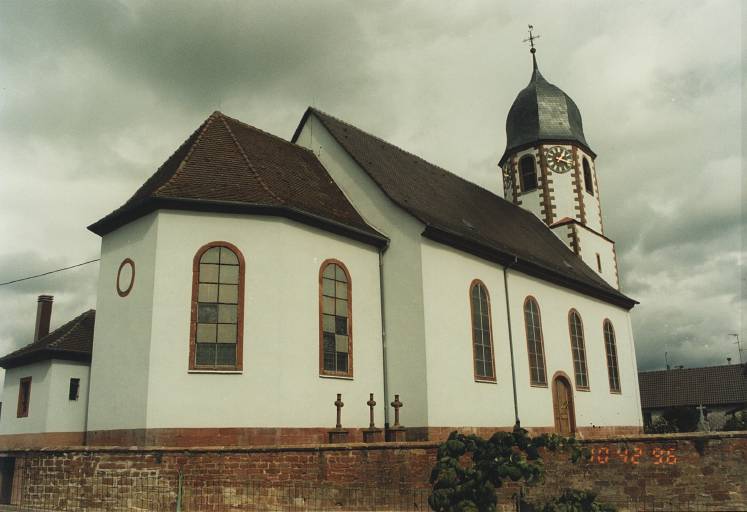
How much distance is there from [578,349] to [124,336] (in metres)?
15.7

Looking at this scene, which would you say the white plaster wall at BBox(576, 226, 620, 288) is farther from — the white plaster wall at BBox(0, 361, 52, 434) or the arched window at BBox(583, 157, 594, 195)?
the white plaster wall at BBox(0, 361, 52, 434)

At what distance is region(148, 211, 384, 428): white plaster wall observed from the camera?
44.4 feet

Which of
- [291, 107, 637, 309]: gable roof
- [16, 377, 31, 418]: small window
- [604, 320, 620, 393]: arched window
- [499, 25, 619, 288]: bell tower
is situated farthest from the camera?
[499, 25, 619, 288]: bell tower

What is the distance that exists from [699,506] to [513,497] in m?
2.90

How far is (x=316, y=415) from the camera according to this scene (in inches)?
578

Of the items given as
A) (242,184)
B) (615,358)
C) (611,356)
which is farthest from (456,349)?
(615,358)

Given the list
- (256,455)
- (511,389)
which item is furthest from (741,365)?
(256,455)

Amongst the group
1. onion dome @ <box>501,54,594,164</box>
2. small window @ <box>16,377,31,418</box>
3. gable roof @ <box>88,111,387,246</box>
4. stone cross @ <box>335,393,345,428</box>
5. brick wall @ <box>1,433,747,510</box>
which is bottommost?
brick wall @ <box>1,433,747,510</box>

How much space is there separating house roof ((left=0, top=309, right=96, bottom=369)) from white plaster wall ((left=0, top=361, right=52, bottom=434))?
0.26 meters

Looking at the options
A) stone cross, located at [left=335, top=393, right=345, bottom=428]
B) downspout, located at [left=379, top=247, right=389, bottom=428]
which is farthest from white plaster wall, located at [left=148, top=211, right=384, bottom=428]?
downspout, located at [left=379, top=247, right=389, bottom=428]

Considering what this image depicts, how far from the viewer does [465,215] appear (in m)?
21.7

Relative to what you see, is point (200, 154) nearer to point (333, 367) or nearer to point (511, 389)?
point (333, 367)

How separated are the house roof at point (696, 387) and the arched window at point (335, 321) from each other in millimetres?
35240

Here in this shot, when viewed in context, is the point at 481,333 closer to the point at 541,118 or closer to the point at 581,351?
the point at 581,351
